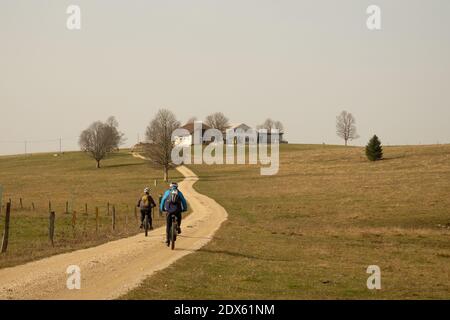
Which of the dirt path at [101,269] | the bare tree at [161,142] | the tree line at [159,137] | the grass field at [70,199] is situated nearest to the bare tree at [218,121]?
the tree line at [159,137]

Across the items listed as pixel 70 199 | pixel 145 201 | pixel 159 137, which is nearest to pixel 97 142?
pixel 159 137

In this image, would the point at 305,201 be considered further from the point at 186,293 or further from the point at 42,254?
the point at 186,293

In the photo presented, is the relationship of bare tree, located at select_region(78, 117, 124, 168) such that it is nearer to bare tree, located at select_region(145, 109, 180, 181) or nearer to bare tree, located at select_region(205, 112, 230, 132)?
bare tree, located at select_region(145, 109, 180, 181)

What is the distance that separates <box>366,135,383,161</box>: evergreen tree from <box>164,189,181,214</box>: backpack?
7910 cm

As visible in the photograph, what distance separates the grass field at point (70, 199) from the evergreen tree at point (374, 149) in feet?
106

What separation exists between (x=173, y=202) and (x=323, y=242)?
422 inches

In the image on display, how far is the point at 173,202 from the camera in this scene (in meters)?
20.7

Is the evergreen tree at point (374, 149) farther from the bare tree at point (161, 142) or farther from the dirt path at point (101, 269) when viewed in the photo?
the dirt path at point (101, 269)

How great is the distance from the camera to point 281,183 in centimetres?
7275

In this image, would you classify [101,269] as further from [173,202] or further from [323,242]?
[323,242]

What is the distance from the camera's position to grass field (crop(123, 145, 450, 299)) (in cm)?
1481

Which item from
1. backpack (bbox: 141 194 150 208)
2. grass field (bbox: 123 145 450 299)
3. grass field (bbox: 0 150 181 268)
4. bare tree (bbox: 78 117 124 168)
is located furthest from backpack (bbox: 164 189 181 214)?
bare tree (bbox: 78 117 124 168)

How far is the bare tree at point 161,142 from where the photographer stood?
3541 inches
